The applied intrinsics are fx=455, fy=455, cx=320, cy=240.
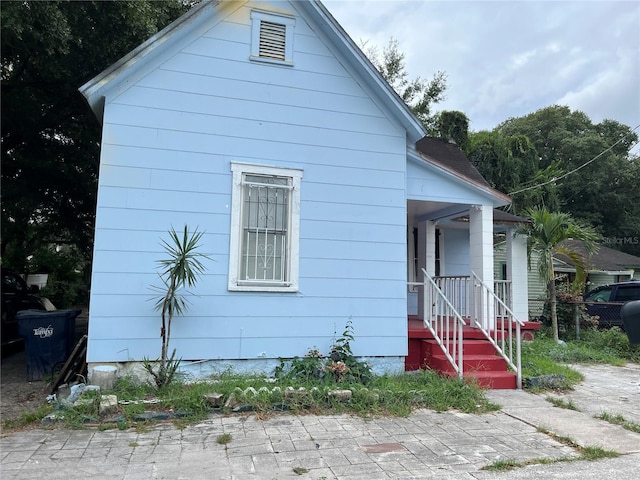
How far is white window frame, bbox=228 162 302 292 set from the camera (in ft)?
19.7

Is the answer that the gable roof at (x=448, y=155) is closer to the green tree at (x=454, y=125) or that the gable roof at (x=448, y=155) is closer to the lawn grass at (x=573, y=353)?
the lawn grass at (x=573, y=353)

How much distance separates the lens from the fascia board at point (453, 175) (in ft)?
23.5

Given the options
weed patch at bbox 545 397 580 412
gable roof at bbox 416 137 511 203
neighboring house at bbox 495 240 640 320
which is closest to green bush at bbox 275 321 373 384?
weed patch at bbox 545 397 580 412

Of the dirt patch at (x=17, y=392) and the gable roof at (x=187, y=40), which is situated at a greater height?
the gable roof at (x=187, y=40)

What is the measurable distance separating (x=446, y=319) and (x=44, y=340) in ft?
19.7

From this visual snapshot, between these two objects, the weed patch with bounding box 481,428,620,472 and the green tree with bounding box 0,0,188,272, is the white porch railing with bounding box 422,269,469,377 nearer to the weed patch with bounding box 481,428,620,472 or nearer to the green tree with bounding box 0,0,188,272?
the weed patch with bounding box 481,428,620,472

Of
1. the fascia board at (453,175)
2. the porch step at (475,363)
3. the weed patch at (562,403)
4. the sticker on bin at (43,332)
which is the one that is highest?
the fascia board at (453,175)

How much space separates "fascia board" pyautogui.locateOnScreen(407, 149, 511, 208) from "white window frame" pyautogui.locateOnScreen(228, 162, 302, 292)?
1970mm

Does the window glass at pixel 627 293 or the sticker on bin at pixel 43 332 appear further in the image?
the window glass at pixel 627 293

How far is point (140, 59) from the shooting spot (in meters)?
5.70

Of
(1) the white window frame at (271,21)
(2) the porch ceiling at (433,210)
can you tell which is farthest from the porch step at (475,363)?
(1) the white window frame at (271,21)

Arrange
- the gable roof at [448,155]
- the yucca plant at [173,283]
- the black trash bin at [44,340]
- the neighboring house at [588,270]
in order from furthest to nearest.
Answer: the neighboring house at [588,270], the gable roof at [448,155], the black trash bin at [44,340], the yucca plant at [173,283]

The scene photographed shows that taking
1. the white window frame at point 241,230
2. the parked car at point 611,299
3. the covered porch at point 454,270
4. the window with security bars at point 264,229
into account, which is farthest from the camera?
the parked car at point 611,299

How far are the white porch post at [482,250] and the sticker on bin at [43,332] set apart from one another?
6.63 meters
